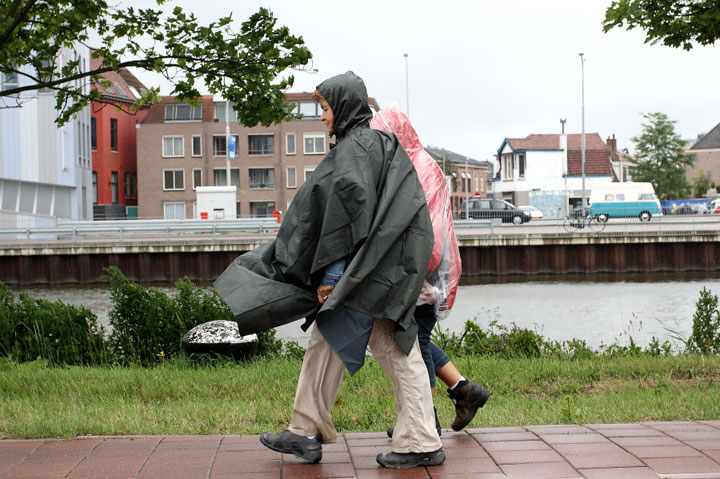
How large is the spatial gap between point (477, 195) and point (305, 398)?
85.6 meters

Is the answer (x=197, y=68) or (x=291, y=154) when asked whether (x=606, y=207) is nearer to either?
(x=291, y=154)

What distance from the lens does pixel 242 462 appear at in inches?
148

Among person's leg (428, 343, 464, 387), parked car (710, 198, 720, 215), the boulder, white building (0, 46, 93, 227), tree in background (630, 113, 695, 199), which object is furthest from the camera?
tree in background (630, 113, 695, 199)

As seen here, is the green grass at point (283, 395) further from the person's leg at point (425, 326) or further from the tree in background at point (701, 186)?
the tree in background at point (701, 186)

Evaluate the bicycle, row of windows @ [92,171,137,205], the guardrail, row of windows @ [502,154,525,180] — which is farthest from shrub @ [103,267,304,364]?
row of windows @ [502,154,525,180]

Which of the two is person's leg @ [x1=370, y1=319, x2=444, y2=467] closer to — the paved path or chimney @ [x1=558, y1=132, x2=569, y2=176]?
the paved path

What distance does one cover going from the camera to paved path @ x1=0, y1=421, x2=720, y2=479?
353 centimetres

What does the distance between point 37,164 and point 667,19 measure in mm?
37858

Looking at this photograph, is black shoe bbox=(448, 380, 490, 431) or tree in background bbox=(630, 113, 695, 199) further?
tree in background bbox=(630, 113, 695, 199)

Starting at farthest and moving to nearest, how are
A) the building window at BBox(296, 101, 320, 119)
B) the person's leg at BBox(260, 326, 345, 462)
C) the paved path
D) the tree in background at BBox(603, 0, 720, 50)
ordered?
the building window at BBox(296, 101, 320, 119), the tree in background at BBox(603, 0, 720, 50), the person's leg at BBox(260, 326, 345, 462), the paved path

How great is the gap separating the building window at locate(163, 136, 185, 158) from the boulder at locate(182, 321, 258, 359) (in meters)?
58.1

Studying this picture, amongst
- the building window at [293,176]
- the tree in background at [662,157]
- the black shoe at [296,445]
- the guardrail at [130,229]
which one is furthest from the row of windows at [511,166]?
the black shoe at [296,445]

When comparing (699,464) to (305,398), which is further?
(305,398)

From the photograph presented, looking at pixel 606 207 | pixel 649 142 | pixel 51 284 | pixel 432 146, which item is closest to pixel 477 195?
pixel 432 146
